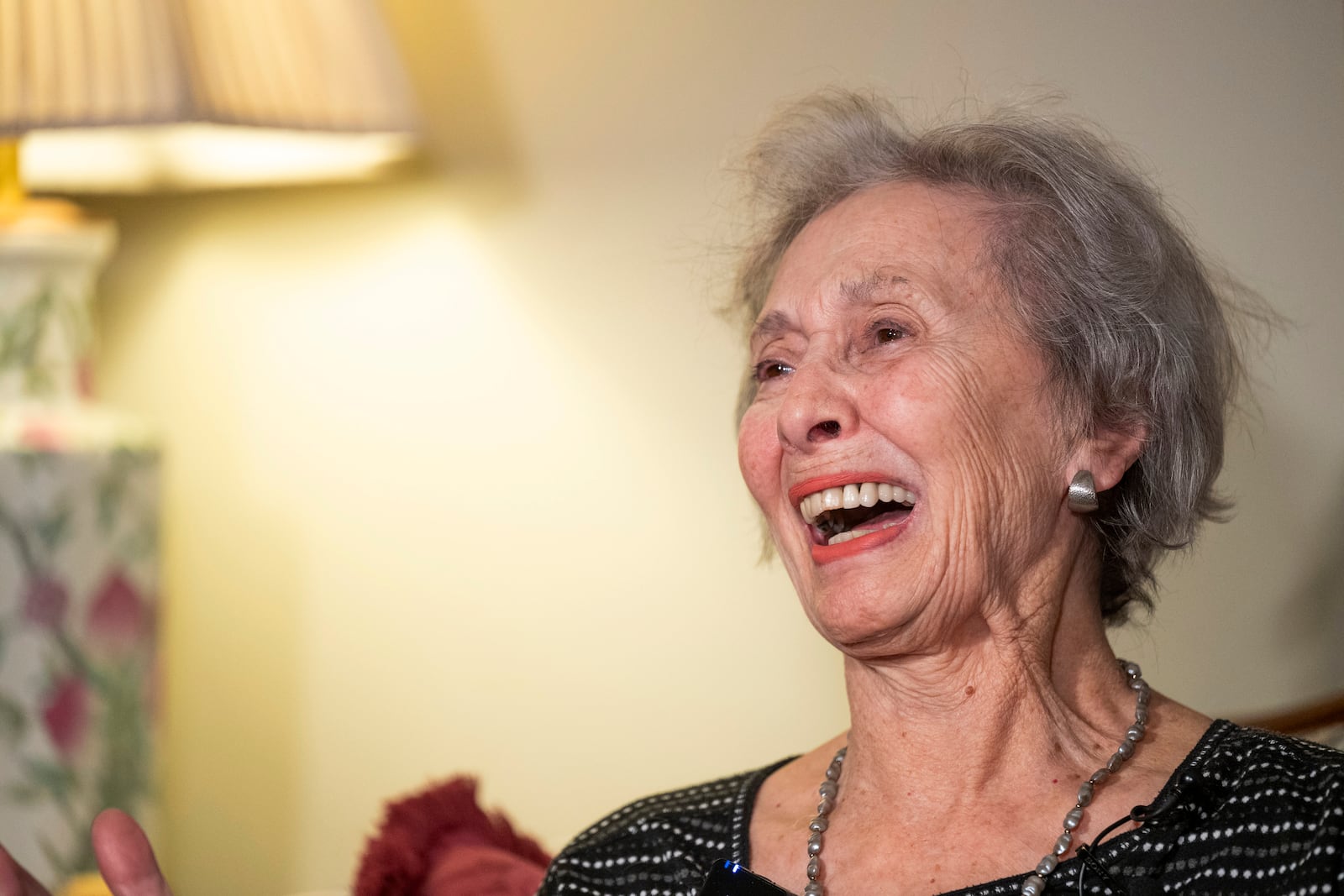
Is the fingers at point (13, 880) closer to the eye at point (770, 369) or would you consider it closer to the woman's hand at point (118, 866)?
the woman's hand at point (118, 866)

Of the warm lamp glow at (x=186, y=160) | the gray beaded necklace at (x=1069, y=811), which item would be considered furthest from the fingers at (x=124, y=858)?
the warm lamp glow at (x=186, y=160)

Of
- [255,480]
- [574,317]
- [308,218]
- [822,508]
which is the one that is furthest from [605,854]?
[308,218]

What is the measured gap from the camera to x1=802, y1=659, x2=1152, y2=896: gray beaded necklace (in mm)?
1146

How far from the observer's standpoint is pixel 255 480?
2205 millimetres

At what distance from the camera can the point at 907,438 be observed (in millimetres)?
1231

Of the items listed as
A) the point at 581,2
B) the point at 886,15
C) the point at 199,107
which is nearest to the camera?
the point at 199,107

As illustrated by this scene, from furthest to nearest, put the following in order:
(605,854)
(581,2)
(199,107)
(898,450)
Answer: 1. (581,2)
2. (199,107)
3. (605,854)
4. (898,450)

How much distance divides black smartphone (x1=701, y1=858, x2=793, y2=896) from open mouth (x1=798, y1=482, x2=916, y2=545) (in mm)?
333

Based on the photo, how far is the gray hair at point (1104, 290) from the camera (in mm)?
1309

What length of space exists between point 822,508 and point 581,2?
1157 millimetres

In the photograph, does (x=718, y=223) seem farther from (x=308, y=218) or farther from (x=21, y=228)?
(x=21, y=228)

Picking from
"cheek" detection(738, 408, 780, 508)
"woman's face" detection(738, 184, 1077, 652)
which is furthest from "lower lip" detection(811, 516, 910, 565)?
"cheek" detection(738, 408, 780, 508)

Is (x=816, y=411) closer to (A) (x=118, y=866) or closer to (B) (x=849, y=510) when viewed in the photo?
(B) (x=849, y=510)

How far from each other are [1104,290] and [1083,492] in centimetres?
21
